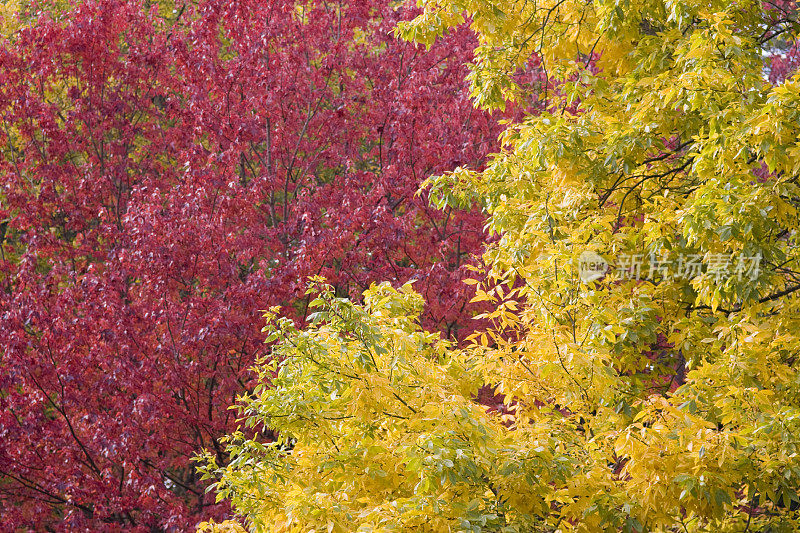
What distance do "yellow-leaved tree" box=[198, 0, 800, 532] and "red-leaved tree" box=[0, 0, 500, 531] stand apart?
2.92 metres

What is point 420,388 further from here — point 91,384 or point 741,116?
point 91,384

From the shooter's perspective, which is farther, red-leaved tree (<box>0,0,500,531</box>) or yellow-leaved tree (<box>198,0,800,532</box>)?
red-leaved tree (<box>0,0,500,531</box>)

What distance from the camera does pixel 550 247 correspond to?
5.32 m

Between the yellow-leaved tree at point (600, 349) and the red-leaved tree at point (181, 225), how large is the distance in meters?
2.92

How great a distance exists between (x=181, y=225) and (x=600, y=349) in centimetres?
510

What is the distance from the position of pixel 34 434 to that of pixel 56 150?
148 inches

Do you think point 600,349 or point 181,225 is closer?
point 600,349

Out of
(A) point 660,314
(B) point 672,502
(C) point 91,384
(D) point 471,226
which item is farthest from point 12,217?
(B) point 672,502

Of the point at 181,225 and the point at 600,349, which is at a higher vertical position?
the point at 181,225

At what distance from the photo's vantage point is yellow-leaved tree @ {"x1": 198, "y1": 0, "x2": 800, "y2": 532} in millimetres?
4043

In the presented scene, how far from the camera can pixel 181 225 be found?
8.49m

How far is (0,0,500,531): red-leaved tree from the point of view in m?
8.23

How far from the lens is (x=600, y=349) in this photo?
16.7 ft

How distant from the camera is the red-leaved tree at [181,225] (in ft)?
27.0
